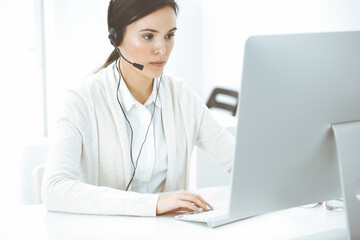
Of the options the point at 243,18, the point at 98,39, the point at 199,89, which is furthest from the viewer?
the point at 199,89

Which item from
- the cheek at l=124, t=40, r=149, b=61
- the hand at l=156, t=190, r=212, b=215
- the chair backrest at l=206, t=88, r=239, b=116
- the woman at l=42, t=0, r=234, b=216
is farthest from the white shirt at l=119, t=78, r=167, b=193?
the chair backrest at l=206, t=88, r=239, b=116

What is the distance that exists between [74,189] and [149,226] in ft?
0.81

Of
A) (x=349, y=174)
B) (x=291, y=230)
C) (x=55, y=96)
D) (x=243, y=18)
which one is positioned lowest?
(x=291, y=230)

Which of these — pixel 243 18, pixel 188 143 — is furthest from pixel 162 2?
pixel 243 18

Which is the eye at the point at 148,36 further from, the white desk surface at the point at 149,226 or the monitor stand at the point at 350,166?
the monitor stand at the point at 350,166

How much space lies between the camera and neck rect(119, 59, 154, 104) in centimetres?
157

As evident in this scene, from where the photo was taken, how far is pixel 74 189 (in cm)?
123

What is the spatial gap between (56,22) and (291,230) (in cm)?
264

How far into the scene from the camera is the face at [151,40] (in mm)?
1433

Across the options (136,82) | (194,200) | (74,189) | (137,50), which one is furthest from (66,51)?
(194,200)

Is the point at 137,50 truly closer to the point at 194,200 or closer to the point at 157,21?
the point at 157,21

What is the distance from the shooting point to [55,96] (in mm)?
3334

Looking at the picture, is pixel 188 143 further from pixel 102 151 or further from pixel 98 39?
pixel 98 39

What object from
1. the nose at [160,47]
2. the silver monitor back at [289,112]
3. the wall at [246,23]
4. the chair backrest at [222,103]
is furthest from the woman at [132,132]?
the chair backrest at [222,103]
